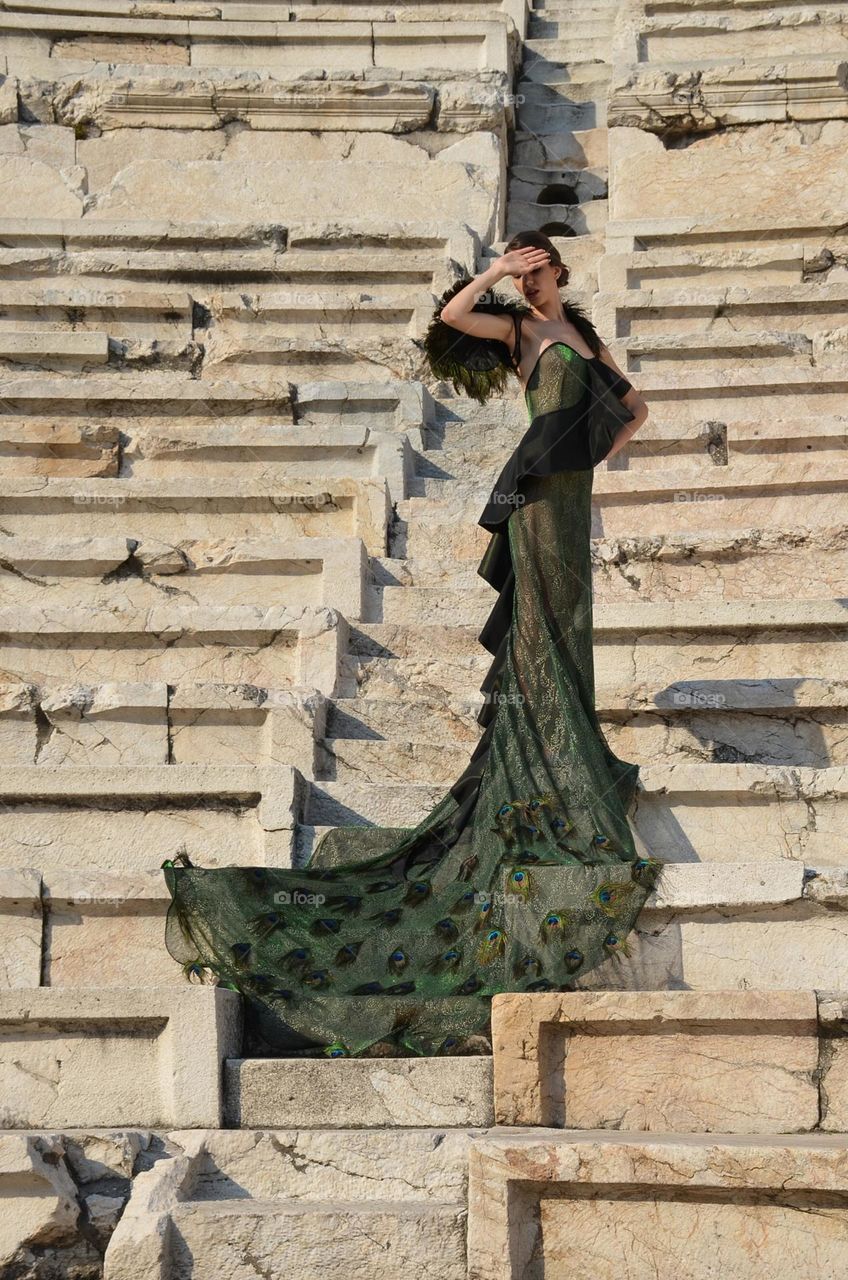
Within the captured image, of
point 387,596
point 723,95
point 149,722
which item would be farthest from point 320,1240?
point 723,95

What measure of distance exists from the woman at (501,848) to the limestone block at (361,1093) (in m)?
0.16

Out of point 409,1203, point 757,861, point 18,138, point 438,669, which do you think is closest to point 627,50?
point 18,138

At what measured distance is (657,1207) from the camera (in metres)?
4.30

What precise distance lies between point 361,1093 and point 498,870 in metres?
0.81

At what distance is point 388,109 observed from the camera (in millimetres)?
11227

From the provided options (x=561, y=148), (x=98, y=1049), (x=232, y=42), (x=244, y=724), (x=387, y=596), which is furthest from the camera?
(x=232, y=42)

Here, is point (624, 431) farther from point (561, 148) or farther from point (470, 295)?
point (561, 148)

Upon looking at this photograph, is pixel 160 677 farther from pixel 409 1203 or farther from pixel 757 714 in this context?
pixel 409 1203

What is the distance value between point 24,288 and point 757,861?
235 inches

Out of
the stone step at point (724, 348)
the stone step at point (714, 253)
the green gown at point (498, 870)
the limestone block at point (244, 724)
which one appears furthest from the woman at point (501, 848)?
the stone step at point (714, 253)

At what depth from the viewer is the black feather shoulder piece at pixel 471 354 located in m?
5.91

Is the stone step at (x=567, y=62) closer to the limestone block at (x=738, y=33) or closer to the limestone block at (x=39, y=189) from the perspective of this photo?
the limestone block at (x=738, y=33)

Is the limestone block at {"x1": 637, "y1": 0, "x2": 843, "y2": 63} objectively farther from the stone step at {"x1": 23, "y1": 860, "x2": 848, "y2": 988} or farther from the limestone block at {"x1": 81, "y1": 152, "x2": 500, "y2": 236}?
the stone step at {"x1": 23, "y1": 860, "x2": 848, "y2": 988}

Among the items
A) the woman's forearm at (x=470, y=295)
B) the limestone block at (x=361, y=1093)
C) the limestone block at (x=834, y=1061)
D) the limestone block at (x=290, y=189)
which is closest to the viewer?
the limestone block at (x=834, y=1061)
